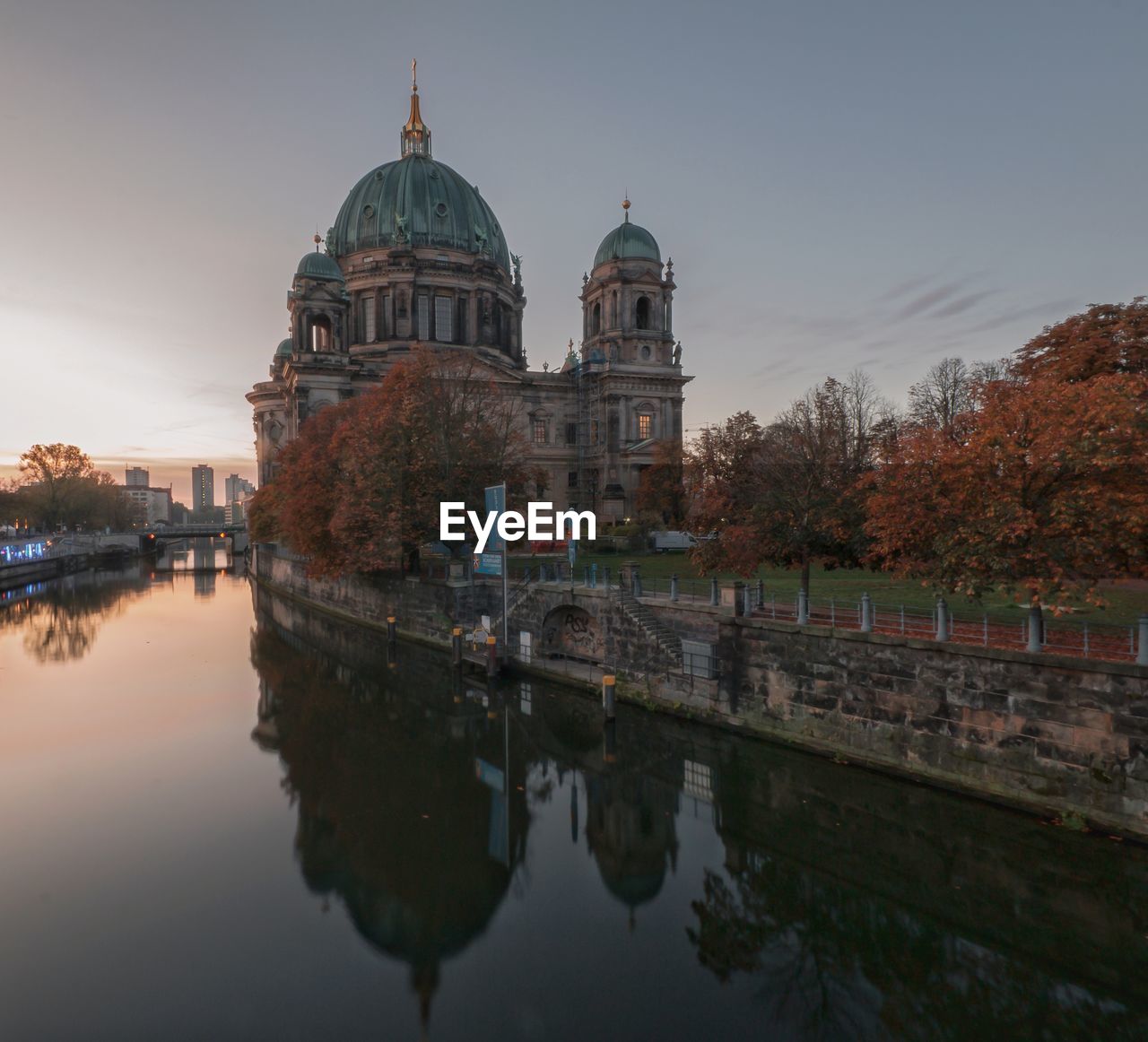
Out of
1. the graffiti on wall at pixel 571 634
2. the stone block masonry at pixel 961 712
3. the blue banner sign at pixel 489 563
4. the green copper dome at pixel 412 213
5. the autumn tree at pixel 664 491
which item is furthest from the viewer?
the green copper dome at pixel 412 213

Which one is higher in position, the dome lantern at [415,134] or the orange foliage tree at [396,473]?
the dome lantern at [415,134]

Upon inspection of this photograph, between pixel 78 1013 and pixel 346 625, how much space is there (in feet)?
110

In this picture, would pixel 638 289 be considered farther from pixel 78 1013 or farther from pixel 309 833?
pixel 78 1013

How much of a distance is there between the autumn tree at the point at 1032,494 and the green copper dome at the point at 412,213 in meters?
68.8

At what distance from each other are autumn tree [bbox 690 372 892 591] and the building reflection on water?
6511 millimetres

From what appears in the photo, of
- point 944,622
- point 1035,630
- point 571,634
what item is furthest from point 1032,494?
point 571,634

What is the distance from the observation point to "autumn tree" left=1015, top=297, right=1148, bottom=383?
1886 cm

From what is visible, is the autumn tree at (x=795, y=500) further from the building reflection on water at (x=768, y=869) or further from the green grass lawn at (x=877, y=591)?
the building reflection on water at (x=768, y=869)

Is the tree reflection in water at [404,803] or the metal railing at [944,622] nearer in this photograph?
the tree reflection in water at [404,803]

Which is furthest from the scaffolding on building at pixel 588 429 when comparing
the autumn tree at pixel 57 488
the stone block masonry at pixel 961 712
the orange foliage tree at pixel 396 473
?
the autumn tree at pixel 57 488

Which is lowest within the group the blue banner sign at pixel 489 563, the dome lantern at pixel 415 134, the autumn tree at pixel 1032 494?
the blue banner sign at pixel 489 563

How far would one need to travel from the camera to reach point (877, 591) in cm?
2611

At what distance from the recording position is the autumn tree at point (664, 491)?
54062mm

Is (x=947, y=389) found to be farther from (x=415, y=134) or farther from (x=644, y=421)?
(x=415, y=134)
